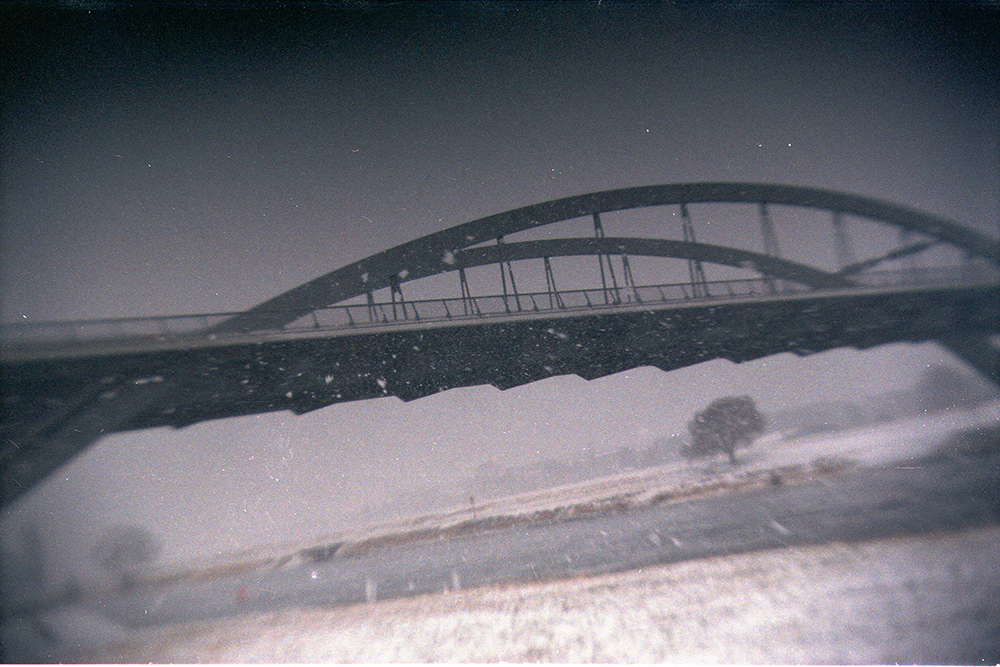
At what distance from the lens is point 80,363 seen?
2.56 metres

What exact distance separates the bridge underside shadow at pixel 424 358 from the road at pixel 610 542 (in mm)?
1253

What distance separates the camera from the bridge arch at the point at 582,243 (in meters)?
2.91

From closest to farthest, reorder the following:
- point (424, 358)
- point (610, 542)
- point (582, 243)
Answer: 1. point (610, 542)
2. point (424, 358)
3. point (582, 243)

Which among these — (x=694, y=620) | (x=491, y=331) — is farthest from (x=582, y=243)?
(x=694, y=620)

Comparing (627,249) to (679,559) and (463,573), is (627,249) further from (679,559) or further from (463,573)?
(463,573)

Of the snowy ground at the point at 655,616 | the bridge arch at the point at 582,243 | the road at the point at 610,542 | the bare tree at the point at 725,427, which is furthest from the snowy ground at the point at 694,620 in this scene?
the bridge arch at the point at 582,243

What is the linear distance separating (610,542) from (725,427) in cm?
151

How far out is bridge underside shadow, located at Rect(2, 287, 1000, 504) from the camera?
260 cm

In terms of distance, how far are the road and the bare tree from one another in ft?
1.44

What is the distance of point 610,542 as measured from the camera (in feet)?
9.28

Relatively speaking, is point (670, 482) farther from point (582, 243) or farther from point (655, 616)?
point (582, 243)

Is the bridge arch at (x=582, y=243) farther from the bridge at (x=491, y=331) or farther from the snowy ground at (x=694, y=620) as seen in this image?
the snowy ground at (x=694, y=620)

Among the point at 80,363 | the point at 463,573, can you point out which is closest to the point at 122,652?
the point at 80,363

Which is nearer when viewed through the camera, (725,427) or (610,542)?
(610,542)
